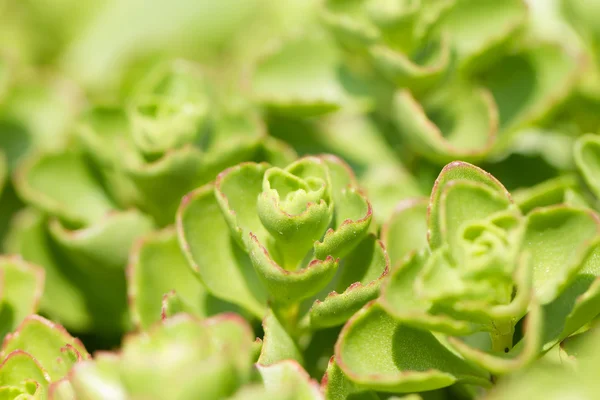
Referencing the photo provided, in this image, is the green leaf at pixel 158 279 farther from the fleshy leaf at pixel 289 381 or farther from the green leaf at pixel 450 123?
the green leaf at pixel 450 123

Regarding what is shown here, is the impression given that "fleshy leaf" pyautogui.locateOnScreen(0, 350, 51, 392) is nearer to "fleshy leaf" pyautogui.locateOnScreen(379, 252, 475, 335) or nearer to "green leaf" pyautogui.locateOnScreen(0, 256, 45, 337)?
"green leaf" pyautogui.locateOnScreen(0, 256, 45, 337)

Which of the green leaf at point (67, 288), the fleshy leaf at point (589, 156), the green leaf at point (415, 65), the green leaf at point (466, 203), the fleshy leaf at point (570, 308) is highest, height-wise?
the green leaf at point (415, 65)

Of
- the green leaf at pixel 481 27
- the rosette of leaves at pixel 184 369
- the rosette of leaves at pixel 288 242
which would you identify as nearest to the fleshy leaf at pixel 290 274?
the rosette of leaves at pixel 288 242

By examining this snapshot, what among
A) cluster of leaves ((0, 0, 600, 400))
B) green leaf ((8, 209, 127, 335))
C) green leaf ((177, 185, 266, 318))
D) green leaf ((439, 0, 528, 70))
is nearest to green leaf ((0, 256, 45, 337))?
cluster of leaves ((0, 0, 600, 400))

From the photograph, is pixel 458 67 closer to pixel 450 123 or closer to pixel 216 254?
pixel 450 123

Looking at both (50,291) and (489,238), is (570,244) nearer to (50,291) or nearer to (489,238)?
(489,238)

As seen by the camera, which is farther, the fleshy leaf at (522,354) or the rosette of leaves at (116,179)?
the rosette of leaves at (116,179)

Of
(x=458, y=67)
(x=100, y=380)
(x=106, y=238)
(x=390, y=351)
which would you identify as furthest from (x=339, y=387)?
(x=458, y=67)
